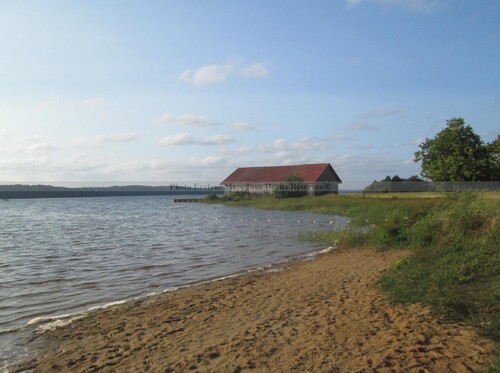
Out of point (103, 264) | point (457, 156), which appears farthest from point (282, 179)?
point (103, 264)

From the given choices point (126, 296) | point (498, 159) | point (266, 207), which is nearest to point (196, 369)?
point (126, 296)

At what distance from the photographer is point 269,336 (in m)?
6.37

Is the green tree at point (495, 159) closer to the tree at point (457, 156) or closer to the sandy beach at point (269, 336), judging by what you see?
the tree at point (457, 156)

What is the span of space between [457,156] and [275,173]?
29950mm

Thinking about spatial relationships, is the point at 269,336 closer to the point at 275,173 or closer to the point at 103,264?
the point at 103,264

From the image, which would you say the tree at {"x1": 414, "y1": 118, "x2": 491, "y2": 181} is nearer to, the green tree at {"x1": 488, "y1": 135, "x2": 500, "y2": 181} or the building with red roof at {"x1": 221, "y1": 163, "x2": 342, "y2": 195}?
the green tree at {"x1": 488, "y1": 135, "x2": 500, "y2": 181}

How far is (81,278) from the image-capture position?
41.2 ft

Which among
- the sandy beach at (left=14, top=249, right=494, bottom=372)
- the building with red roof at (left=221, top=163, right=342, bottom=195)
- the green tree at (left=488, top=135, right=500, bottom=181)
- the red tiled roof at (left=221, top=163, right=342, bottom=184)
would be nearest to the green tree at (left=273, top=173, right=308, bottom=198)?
the building with red roof at (left=221, top=163, right=342, bottom=195)

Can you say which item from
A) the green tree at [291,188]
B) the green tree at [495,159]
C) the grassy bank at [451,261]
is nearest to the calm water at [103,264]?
the grassy bank at [451,261]

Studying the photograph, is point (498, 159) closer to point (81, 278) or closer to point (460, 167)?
point (460, 167)

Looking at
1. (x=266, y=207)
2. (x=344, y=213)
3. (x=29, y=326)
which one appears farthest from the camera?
(x=266, y=207)

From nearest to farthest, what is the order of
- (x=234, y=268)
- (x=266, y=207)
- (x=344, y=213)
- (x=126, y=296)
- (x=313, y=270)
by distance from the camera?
(x=126, y=296) → (x=313, y=270) → (x=234, y=268) → (x=344, y=213) → (x=266, y=207)

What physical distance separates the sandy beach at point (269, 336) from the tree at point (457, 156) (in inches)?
1712

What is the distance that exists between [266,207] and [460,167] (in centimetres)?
2361
